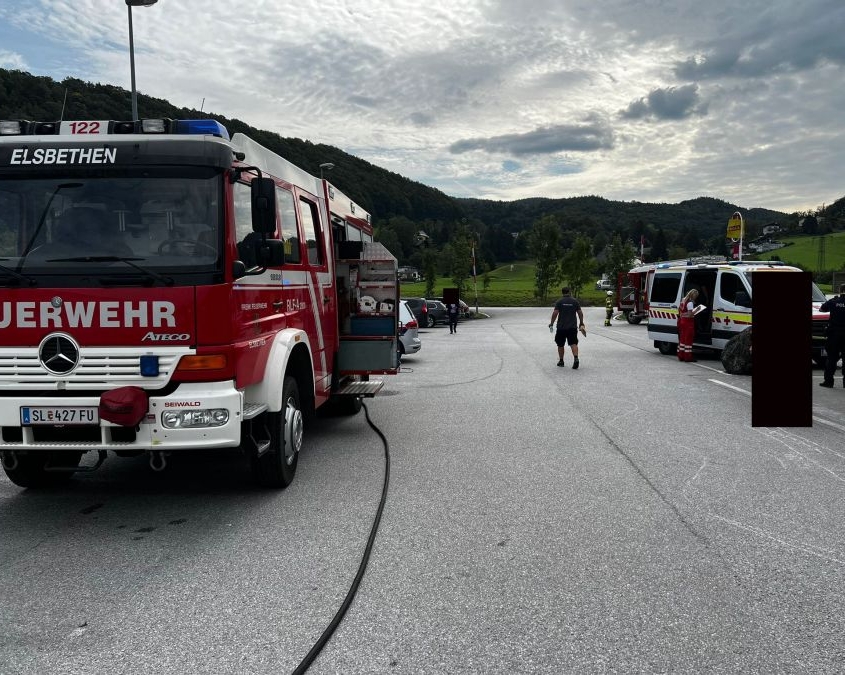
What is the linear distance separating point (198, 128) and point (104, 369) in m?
1.84

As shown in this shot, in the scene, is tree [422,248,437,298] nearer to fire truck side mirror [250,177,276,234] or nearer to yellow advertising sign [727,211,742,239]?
yellow advertising sign [727,211,742,239]

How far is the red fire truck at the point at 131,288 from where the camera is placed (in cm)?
482

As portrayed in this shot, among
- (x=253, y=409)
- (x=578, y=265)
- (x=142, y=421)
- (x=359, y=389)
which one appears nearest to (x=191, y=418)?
(x=142, y=421)

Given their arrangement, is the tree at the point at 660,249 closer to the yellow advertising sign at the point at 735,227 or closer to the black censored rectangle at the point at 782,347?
the yellow advertising sign at the point at 735,227

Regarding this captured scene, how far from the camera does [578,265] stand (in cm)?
6122

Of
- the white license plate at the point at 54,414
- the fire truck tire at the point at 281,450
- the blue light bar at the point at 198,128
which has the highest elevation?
the blue light bar at the point at 198,128

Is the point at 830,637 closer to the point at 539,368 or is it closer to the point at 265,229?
the point at 265,229

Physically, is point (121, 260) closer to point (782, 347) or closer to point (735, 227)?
point (782, 347)

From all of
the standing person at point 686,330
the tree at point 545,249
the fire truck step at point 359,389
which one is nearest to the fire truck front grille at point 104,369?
the fire truck step at point 359,389

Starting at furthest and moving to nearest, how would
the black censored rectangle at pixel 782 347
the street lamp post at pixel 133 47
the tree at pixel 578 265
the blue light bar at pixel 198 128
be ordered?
1. the tree at pixel 578 265
2. the street lamp post at pixel 133 47
3. the blue light bar at pixel 198 128
4. the black censored rectangle at pixel 782 347

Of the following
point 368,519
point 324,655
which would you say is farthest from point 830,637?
point 368,519

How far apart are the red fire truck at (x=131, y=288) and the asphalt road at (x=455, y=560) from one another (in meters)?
0.67

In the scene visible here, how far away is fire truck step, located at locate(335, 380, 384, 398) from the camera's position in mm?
8977

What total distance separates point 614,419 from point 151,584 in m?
6.69
